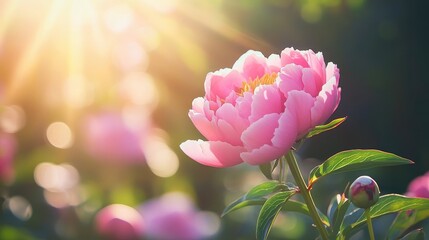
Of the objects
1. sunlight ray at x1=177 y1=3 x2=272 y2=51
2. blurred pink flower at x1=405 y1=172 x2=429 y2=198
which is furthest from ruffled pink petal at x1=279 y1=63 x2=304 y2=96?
sunlight ray at x1=177 y1=3 x2=272 y2=51

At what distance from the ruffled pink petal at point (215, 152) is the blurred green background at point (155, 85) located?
0.64 metres

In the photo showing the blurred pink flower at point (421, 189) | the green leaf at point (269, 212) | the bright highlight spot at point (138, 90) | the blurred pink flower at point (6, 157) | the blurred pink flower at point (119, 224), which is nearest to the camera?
the green leaf at point (269, 212)

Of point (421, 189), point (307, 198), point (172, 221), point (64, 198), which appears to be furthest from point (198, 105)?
point (64, 198)

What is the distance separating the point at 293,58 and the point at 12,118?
0.88 m

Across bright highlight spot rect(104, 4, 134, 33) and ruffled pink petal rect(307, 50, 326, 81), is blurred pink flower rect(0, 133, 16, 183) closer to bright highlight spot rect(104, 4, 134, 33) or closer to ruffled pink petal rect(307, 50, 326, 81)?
bright highlight spot rect(104, 4, 134, 33)

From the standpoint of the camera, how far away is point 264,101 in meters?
0.64

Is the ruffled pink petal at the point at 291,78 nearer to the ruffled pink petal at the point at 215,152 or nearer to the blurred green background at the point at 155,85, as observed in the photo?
the ruffled pink petal at the point at 215,152

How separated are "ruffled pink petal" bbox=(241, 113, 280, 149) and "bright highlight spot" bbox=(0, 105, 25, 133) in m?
0.83

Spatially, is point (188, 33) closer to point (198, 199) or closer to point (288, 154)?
point (198, 199)

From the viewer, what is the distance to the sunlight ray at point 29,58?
1484 millimetres

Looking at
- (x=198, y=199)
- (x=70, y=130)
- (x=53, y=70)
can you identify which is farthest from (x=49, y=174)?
(x=198, y=199)

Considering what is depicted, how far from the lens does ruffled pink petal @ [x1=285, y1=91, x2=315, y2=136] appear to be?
0.63 meters

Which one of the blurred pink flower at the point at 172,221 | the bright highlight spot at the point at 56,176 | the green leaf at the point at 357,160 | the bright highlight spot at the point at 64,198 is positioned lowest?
the blurred pink flower at the point at 172,221

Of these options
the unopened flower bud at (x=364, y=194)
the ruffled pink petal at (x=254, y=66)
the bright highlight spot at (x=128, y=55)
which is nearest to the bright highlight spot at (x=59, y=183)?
the bright highlight spot at (x=128, y=55)
